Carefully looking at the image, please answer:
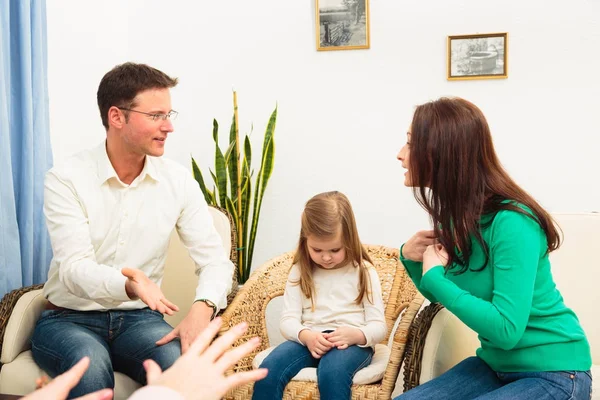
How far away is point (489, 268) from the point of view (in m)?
1.81

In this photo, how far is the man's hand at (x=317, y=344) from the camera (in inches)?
92.4

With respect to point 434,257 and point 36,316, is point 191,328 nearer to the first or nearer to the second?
point 36,316

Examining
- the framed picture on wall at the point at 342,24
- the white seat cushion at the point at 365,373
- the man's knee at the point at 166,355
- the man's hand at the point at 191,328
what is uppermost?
the framed picture on wall at the point at 342,24

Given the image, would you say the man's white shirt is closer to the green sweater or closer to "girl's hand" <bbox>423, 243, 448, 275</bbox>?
"girl's hand" <bbox>423, 243, 448, 275</bbox>

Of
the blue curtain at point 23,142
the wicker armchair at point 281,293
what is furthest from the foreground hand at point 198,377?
the blue curtain at point 23,142

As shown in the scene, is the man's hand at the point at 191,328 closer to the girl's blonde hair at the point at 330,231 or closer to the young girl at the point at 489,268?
the girl's blonde hair at the point at 330,231

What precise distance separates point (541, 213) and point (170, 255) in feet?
5.20

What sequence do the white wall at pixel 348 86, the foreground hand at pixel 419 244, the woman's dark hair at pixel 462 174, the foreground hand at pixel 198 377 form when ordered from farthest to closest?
the white wall at pixel 348 86 < the foreground hand at pixel 419 244 < the woman's dark hair at pixel 462 174 < the foreground hand at pixel 198 377

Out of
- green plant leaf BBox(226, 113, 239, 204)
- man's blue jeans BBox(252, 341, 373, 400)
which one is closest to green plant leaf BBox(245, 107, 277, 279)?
green plant leaf BBox(226, 113, 239, 204)

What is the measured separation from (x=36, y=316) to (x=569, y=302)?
6.11 feet

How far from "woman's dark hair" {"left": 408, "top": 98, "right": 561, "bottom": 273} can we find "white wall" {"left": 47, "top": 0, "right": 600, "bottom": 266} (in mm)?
1751

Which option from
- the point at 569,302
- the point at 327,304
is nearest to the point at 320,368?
the point at 327,304

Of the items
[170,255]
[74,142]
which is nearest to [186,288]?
[170,255]

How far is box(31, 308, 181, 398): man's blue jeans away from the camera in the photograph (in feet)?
6.52
